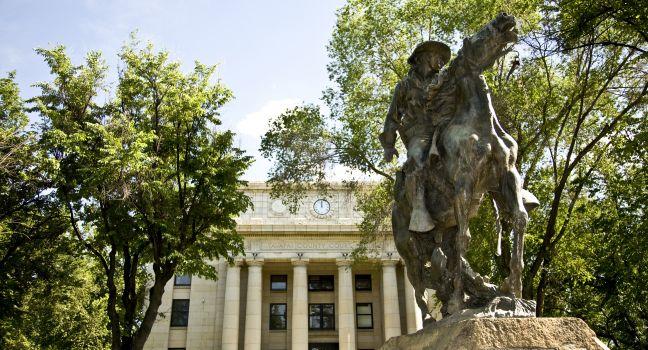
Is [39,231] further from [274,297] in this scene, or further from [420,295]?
[274,297]

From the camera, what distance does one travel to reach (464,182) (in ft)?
19.7

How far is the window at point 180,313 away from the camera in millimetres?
45188

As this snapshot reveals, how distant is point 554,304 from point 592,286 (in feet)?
7.81

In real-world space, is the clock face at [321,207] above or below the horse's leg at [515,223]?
above

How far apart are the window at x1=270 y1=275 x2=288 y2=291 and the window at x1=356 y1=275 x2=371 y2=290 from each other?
20.2 feet

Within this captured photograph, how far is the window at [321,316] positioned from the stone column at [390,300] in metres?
4.87

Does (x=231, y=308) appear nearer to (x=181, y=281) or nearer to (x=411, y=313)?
(x=181, y=281)

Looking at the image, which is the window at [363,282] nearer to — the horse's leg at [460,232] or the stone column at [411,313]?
the stone column at [411,313]

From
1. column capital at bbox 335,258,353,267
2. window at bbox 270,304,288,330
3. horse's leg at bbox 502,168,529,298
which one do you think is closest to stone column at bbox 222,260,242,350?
window at bbox 270,304,288,330

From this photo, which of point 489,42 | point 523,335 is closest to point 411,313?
point 489,42

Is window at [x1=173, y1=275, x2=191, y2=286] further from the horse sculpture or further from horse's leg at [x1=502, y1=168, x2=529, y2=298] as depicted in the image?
horse's leg at [x1=502, y1=168, x2=529, y2=298]

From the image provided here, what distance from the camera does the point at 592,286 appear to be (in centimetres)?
2459

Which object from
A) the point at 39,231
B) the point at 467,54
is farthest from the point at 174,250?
the point at 467,54

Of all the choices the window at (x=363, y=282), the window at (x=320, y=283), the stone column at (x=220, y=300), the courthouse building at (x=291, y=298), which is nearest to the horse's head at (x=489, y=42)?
the courthouse building at (x=291, y=298)
